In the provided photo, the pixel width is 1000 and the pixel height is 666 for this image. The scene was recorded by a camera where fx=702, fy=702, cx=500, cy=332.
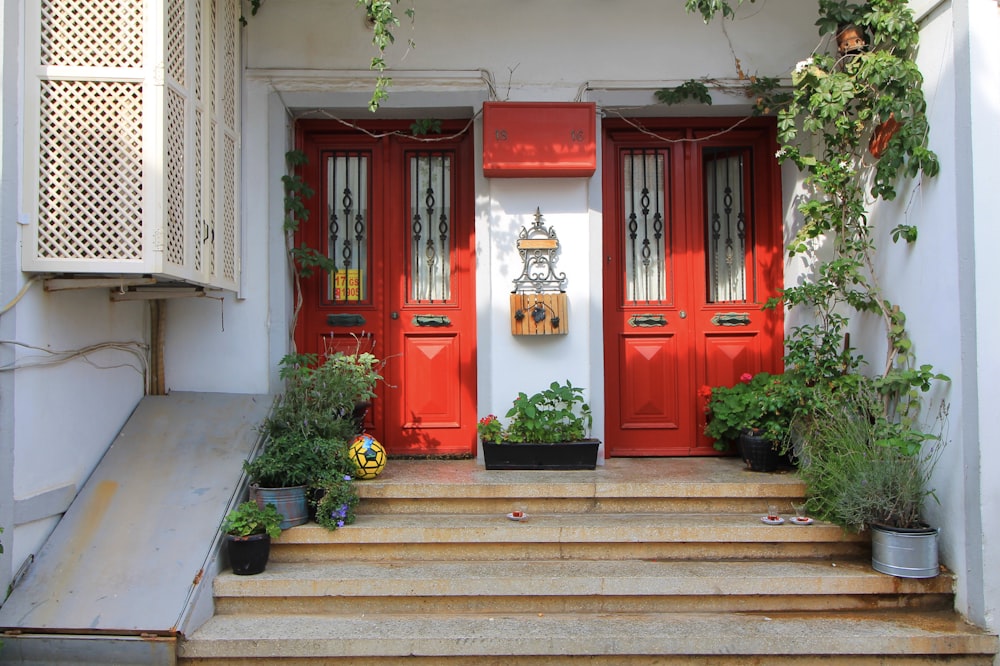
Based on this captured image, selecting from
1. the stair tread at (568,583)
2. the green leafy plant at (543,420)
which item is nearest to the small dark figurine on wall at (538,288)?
the green leafy plant at (543,420)

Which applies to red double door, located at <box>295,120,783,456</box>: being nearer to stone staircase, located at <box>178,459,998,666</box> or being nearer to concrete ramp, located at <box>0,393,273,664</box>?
stone staircase, located at <box>178,459,998,666</box>

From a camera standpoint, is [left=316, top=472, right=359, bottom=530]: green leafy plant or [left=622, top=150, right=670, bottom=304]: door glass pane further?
[left=622, top=150, right=670, bottom=304]: door glass pane

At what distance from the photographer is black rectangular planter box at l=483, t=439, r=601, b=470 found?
4.68 metres

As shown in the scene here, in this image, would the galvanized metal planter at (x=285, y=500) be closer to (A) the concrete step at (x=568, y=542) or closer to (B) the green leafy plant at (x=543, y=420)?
(A) the concrete step at (x=568, y=542)

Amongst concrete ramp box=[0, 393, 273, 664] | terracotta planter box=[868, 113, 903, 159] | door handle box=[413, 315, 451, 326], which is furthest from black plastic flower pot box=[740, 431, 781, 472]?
concrete ramp box=[0, 393, 273, 664]

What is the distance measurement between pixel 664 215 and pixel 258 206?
3.03 metres

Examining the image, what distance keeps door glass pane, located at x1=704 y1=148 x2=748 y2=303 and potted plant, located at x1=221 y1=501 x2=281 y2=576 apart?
3.63 meters

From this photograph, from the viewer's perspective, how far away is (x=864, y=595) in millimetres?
3670

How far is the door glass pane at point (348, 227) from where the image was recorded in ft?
17.6

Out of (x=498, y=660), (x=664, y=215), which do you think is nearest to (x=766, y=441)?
(x=664, y=215)

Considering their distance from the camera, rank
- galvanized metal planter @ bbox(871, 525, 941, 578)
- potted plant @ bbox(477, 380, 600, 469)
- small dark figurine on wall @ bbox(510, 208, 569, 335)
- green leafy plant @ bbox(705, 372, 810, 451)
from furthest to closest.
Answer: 1. small dark figurine on wall @ bbox(510, 208, 569, 335)
2. potted plant @ bbox(477, 380, 600, 469)
3. green leafy plant @ bbox(705, 372, 810, 451)
4. galvanized metal planter @ bbox(871, 525, 941, 578)

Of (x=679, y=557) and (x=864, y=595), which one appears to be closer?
(x=864, y=595)

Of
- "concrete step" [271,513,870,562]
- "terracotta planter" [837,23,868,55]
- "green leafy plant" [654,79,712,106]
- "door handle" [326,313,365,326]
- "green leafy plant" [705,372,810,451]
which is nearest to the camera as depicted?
"concrete step" [271,513,870,562]

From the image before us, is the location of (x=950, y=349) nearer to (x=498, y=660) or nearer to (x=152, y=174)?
(x=498, y=660)
